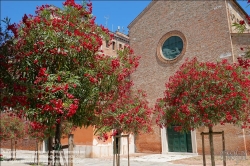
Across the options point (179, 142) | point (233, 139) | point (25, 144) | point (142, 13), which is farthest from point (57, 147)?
→ point (25, 144)

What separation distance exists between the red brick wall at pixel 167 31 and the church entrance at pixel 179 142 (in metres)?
0.89

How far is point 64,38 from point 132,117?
4.95 m

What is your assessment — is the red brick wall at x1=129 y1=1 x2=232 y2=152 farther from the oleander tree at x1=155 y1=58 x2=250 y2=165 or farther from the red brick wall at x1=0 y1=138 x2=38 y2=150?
the red brick wall at x1=0 y1=138 x2=38 y2=150

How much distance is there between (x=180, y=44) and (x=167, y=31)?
170 cm

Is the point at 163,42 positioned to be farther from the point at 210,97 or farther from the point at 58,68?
the point at 58,68

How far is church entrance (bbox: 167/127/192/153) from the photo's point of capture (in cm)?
1969

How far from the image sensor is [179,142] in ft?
66.1

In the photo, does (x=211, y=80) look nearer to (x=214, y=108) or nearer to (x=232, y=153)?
(x=214, y=108)

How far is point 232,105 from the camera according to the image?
9.11 meters

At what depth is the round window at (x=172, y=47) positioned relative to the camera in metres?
20.9

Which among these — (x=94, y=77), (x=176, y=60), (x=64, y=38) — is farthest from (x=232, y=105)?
(x=176, y=60)

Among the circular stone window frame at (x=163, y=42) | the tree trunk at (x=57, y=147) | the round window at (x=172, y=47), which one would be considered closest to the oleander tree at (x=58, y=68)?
the tree trunk at (x=57, y=147)

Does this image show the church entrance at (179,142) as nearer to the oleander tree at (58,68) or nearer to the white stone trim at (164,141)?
the white stone trim at (164,141)

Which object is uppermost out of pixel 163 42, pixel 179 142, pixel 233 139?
pixel 163 42
